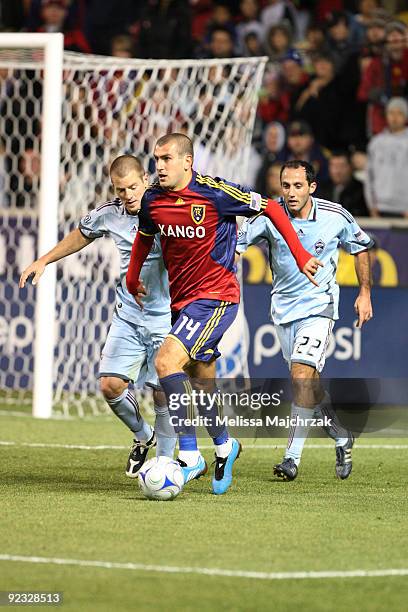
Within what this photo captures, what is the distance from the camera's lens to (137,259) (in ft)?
24.5

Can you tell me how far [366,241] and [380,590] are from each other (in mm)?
3884

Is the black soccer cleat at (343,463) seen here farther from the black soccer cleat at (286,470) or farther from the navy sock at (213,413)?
the navy sock at (213,413)

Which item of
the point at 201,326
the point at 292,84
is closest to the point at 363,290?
the point at 201,326

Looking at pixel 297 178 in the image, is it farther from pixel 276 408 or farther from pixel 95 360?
pixel 95 360

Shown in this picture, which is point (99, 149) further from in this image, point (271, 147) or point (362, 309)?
point (362, 309)

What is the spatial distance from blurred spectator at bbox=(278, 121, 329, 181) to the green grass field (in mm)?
5834

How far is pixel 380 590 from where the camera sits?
4793mm

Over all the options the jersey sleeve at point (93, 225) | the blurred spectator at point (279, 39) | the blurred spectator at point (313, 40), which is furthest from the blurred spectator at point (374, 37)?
the jersey sleeve at point (93, 225)

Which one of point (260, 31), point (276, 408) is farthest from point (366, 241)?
point (260, 31)

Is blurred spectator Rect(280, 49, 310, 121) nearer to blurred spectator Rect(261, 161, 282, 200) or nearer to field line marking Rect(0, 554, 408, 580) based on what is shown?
blurred spectator Rect(261, 161, 282, 200)

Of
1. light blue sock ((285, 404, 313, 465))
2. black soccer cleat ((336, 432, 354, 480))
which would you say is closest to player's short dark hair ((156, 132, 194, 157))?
light blue sock ((285, 404, 313, 465))

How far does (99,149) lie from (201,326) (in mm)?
5948

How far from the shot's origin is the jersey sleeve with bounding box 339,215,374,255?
8336 millimetres

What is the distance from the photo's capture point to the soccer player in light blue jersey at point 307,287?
8125 millimetres
